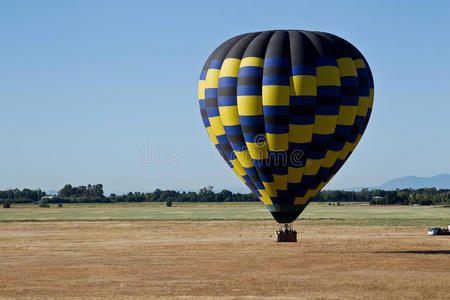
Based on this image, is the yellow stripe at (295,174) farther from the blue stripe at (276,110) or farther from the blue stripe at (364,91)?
the blue stripe at (364,91)

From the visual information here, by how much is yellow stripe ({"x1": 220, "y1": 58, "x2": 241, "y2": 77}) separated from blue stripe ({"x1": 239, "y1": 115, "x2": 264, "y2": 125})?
2495 mm

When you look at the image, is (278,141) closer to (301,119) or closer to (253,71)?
(301,119)

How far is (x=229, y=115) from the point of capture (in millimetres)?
41250

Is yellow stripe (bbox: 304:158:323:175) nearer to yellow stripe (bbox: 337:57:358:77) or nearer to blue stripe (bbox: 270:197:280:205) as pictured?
blue stripe (bbox: 270:197:280:205)

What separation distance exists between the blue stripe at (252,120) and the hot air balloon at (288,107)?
54 mm

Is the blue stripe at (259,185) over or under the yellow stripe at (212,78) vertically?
under

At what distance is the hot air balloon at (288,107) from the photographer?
1566 inches

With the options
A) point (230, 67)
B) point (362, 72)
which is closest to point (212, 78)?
point (230, 67)

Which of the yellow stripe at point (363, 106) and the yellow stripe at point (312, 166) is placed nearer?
the yellow stripe at point (312, 166)

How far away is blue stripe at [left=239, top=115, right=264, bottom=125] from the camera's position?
4025cm

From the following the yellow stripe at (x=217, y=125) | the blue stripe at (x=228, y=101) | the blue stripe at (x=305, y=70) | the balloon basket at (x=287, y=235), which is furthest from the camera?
the balloon basket at (x=287, y=235)

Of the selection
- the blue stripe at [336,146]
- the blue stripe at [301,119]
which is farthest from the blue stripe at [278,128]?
the blue stripe at [336,146]

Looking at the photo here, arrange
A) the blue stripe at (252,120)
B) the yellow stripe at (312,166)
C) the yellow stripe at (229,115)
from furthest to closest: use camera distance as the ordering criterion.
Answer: the yellow stripe at (229,115) < the yellow stripe at (312,166) < the blue stripe at (252,120)

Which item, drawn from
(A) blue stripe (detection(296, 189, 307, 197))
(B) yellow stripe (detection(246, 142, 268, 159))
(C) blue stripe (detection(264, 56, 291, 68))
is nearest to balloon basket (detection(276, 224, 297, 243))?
(A) blue stripe (detection(296, 189, 307, 197))
